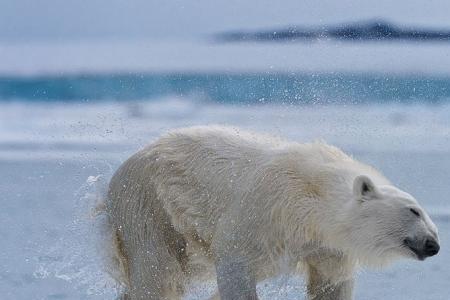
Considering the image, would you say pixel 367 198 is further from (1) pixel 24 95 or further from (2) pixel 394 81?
(2) pixel 394 81

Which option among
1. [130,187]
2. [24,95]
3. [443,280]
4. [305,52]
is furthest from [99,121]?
[130,187]

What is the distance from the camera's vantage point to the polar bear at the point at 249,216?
394 centimetres

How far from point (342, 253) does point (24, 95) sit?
17.6 metres

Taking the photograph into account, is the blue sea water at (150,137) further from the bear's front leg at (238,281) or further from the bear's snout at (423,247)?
the bear's snout at (423,247)

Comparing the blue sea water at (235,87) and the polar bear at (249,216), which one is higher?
the polar bear at (249,216)

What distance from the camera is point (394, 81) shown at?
24828 mm

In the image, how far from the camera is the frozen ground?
582 cm

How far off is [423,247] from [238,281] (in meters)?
0.82

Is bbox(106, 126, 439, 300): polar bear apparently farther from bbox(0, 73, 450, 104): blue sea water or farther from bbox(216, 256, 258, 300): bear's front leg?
bbox(0, 73, 450, 104): blue sea water

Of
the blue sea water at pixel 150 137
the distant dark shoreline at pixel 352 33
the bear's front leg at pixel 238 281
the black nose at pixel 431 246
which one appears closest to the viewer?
the black nose at pixel 431 246

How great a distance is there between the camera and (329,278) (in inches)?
169

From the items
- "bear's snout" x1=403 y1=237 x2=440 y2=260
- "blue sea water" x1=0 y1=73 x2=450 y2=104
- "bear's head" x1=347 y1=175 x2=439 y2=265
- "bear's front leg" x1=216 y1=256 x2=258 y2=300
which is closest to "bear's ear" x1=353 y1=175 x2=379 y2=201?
"bear's head" x1=347 y1=175 x2=439 y2=265

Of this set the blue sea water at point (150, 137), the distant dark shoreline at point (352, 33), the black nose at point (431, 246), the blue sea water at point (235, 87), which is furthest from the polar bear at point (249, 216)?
the distant dark shoreline at point (352, 33)

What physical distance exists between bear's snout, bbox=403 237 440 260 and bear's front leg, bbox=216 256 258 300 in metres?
0.70
